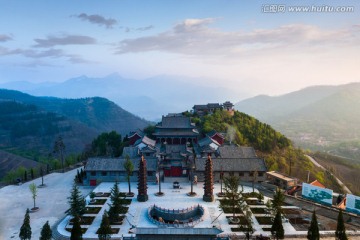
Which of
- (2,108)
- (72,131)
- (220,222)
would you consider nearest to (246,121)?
(220,222)

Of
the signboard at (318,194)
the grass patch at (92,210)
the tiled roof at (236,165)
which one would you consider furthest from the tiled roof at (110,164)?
the signboard at (318,194)

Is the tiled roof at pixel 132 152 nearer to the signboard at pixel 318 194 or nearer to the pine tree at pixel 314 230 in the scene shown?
the signboard at pixel 318 194

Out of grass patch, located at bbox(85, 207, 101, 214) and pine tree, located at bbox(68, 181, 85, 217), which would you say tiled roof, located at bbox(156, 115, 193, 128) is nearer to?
grass patch, located at bbox(85, 207, 101, 214)

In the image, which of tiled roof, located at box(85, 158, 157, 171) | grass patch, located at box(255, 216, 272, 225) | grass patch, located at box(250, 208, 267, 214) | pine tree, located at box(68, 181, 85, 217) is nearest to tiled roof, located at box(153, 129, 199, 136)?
tiled roof, located at box(85, 158, 157, 171)

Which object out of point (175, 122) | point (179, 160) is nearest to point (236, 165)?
point (179, 160)

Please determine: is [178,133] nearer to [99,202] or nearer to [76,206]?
[99,202]

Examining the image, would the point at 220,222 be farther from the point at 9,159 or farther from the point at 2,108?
the point at 2,108
